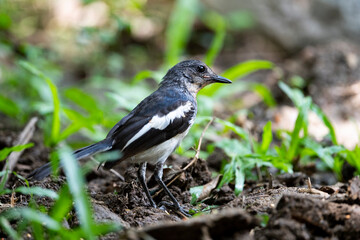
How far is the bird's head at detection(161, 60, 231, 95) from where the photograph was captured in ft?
17.4

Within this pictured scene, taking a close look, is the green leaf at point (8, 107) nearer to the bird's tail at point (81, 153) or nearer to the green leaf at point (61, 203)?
the bird's tail at point (81, 153)

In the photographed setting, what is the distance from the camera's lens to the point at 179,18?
7910 millimetres

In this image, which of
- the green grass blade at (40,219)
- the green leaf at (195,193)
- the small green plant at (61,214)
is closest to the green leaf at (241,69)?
the green leaf at (195,193)

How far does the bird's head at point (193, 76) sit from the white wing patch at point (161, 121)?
0.69 meters

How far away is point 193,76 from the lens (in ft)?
17.5

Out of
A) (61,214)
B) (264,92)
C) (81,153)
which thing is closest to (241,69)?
(264,92)

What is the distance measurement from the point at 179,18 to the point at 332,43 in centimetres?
283

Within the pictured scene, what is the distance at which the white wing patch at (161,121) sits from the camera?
14.2 ft

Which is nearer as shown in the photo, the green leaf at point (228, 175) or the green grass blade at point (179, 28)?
the green leaf at point (228, 175)

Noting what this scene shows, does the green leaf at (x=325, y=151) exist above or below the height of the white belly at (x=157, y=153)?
below

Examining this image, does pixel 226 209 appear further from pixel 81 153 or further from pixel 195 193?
pixel 81 153

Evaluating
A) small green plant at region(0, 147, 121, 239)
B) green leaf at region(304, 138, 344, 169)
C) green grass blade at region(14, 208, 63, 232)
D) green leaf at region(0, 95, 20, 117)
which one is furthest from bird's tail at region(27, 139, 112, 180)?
green leaf at region(0, 95, 20, 117)

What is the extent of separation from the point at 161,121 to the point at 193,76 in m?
1.08

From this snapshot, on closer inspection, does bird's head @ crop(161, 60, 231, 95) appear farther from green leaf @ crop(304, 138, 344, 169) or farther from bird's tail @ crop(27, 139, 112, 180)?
bird's tail @ crop(27, 139, 112, 180)
